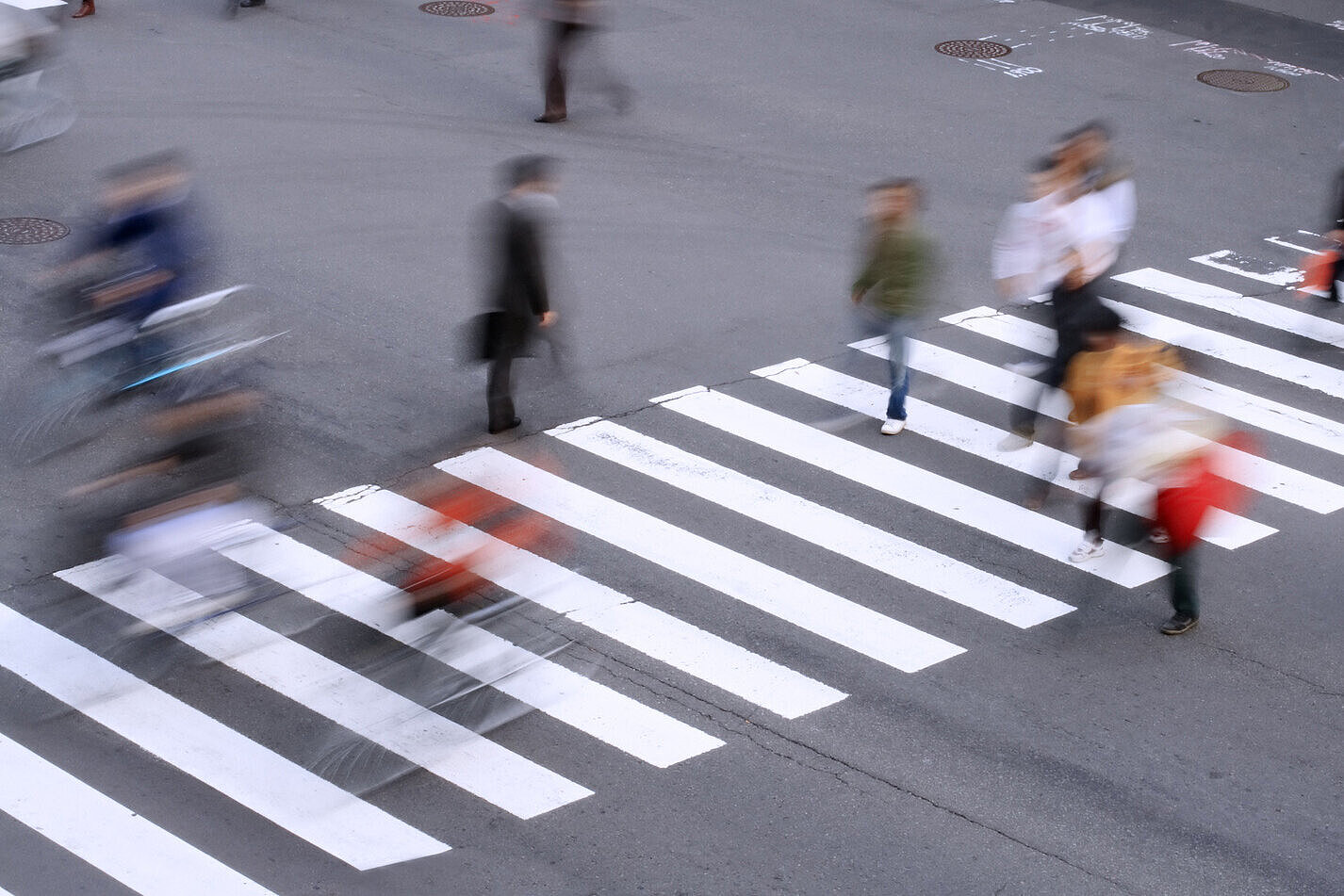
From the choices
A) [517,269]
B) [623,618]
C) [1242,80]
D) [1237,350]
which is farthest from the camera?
[1242,80]

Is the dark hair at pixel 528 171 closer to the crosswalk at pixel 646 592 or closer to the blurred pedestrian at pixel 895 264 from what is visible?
the crosswalk at pixel 646 592

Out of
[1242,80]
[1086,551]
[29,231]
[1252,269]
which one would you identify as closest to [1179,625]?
[1086,551]

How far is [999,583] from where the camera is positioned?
9359 millimetres

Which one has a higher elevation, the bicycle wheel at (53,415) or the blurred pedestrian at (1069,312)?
the blurred pedestrian at (1069,312)

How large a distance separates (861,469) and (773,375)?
1.43 m

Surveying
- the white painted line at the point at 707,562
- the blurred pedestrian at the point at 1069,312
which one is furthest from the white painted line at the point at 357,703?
the blurred pedestrian at the point at 1069,312

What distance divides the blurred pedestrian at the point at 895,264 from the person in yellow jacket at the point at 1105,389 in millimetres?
1383

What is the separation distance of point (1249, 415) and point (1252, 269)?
2932 mm

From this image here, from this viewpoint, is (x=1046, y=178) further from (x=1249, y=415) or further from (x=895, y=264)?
(x=1249, y=415)

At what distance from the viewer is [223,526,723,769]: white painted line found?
787 cm

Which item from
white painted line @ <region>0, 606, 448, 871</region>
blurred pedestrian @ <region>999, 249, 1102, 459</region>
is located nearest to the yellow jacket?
blurred pedestrian @ <region>999, 249, 1102, 459</region>

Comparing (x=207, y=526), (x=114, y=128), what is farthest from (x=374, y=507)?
(x=114, y=128)

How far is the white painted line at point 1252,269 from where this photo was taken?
13773 mm

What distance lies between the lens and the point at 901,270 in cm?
1044
